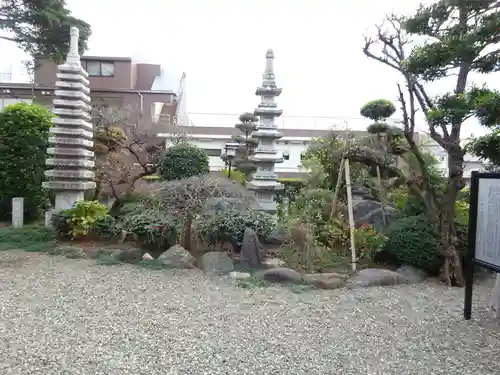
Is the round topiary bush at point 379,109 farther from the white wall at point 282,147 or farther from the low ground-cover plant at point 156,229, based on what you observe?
the white wall at point 282,147

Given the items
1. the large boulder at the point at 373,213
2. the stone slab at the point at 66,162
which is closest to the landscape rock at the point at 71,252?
the stone slab at the point at 66,162

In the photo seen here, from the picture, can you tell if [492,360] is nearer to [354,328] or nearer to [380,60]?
[354,328]

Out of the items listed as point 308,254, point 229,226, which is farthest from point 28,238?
point 308,254

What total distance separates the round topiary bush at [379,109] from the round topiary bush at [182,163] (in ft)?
11.6

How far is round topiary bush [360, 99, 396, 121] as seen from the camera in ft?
29.2

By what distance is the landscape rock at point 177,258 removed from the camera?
19.6ft

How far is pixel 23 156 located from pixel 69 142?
1187 mm

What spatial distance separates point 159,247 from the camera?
668cm

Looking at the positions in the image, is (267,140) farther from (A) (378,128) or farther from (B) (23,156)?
(B) (23,156)

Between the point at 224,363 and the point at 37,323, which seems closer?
the point at 224,363

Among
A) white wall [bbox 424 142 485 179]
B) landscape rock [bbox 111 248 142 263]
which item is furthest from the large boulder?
landscape rock [bbox 111 248 142 263]

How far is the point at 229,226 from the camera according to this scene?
6.48 meters

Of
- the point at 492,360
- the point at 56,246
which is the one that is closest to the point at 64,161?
the point at 56,246

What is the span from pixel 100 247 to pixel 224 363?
14.8 ft
